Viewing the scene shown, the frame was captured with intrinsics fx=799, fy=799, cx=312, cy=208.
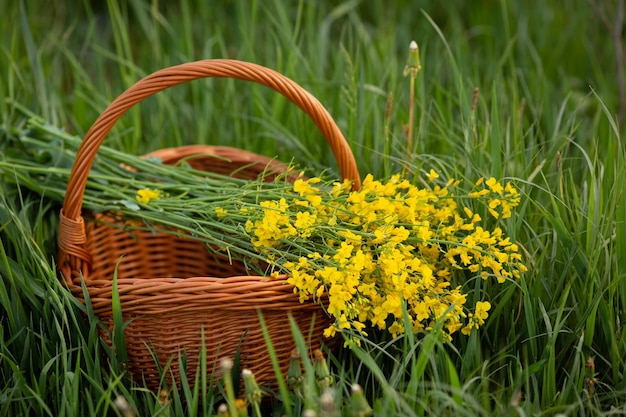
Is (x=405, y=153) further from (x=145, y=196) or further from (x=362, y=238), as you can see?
(x=145, y=196)

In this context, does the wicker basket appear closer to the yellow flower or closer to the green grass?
the green grass

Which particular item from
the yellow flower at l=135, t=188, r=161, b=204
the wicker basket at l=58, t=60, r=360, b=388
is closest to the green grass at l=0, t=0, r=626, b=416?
the wicker basket at l=58, t=60, r=360, b=388

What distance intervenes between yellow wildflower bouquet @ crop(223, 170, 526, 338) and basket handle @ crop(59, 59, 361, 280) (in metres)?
0.15

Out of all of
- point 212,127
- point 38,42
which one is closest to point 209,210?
point 212,127

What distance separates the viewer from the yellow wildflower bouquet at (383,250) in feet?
4.94

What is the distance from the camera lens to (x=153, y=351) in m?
1.59

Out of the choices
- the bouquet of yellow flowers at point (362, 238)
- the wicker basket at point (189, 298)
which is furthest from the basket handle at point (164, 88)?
the bouquet of yellow flowers at point (362, 238)

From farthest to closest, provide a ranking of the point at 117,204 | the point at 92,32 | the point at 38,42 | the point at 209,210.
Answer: the point at 38,42 < the point at 92,32 < the point at 117,204 < the point at 209,210

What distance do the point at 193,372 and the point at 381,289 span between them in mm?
416

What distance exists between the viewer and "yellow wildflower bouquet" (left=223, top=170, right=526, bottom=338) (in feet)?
4.94

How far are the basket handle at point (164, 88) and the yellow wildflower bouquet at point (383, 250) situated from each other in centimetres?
15

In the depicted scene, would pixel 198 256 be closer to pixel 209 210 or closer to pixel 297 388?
pixel 209 210

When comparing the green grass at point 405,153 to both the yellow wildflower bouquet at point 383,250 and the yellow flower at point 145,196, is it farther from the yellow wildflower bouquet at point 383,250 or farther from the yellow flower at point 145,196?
the yellow flower at point 145,196

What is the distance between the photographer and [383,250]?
153cm
